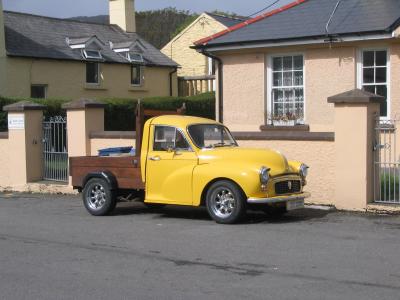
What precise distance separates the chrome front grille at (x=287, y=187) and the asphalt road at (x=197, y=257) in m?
0.50

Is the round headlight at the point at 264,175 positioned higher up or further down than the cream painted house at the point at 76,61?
further down

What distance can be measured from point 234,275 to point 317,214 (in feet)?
15.1

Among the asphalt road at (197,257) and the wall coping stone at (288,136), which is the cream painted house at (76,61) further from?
the asphalt road at (197,257)

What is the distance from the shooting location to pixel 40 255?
8.49m

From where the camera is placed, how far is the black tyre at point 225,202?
33.8 ft

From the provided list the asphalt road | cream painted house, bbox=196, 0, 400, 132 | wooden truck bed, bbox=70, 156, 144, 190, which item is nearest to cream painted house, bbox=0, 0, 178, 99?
cream painted house, bbox=196, 0, 400, 132

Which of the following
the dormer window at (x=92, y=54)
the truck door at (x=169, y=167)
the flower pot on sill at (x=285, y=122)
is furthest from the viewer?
the dormer window at (x=92, y=54)

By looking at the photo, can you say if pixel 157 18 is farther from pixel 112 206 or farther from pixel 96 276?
pixel 96 276

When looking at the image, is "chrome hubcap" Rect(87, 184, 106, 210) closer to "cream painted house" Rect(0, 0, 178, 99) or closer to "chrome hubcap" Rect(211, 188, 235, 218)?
"chrome hubcap" Rect(211, 188, 235, 218)

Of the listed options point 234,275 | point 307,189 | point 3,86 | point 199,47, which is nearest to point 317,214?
point 307,189

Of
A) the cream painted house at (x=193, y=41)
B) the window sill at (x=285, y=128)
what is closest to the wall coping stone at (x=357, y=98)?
the window sill at (x=285, y=128)

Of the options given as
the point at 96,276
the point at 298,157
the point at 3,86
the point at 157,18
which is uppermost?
the point at 157,18

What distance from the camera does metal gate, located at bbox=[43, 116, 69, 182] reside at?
53.1 feet

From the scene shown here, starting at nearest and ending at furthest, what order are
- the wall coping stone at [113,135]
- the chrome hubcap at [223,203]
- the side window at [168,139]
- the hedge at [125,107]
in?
1. the chrome hubcap at [223,203]
2. the side window at [168,139]
3. the wall coping stone at [113,135]
4. the hedge at [125,107]
